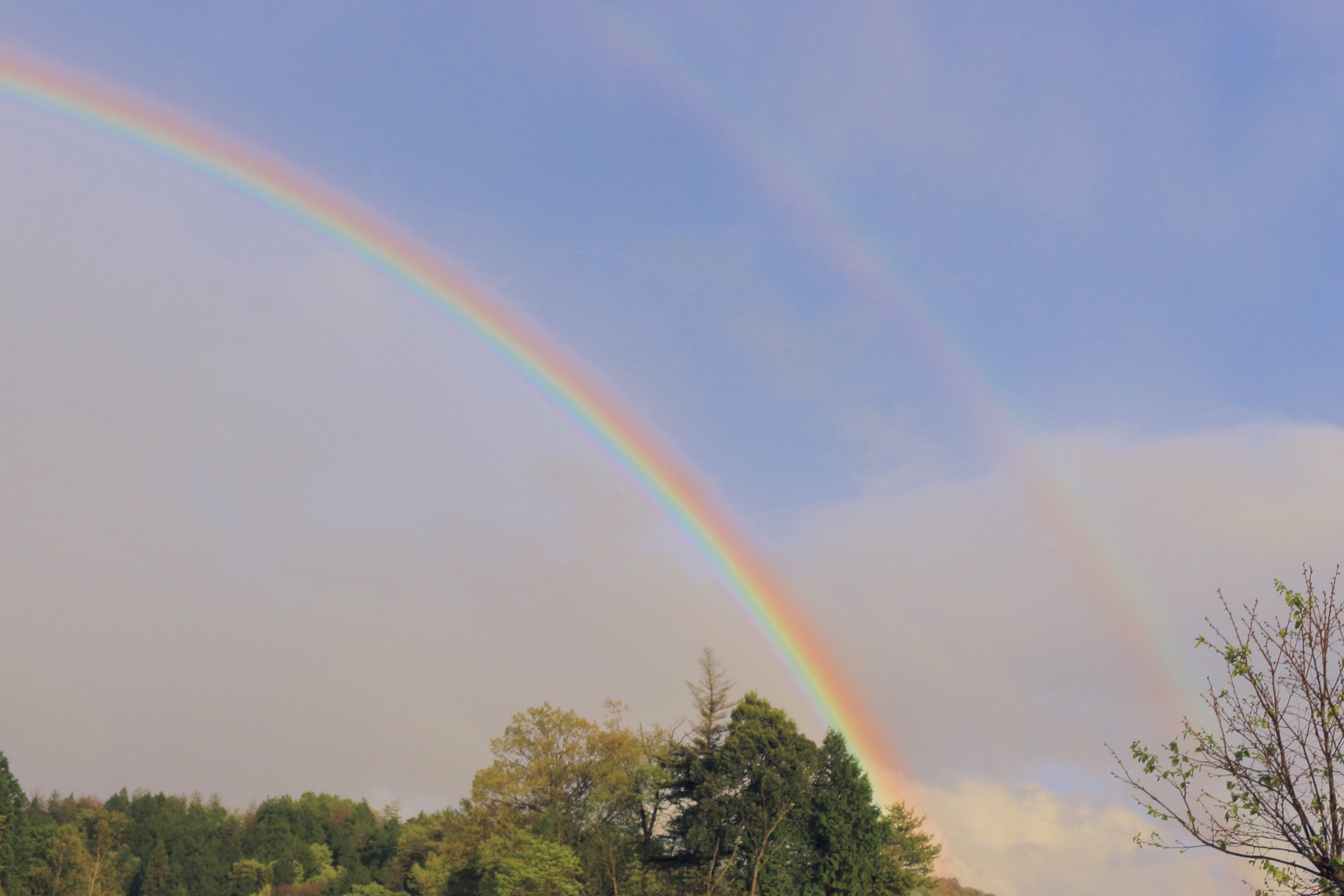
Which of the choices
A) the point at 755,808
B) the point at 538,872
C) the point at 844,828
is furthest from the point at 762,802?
the point at 538,872

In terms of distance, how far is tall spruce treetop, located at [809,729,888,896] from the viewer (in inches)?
2060

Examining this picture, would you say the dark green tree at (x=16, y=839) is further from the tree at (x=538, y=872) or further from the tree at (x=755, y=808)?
the tree at (x=755, y=808)

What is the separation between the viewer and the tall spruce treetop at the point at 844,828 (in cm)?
5231

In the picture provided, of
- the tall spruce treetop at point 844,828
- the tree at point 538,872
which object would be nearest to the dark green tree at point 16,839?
the tree at point 538,872

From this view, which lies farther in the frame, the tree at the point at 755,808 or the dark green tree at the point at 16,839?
the dark green tree at the point at 16,839

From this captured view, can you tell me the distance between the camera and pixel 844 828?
53.0m

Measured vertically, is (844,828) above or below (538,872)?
above

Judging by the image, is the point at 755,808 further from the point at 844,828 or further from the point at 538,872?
the point at 538,872

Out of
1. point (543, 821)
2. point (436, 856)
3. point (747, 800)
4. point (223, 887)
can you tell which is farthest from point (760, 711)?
point (223, 887)

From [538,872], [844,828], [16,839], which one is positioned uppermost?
[844,828]

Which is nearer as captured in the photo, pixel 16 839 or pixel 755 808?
pixel 755 808

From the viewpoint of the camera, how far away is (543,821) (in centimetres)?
5712

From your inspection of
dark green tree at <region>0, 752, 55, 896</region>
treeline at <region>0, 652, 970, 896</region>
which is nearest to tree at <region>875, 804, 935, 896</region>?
treeline at <region>0, 652, 970, 896</region>

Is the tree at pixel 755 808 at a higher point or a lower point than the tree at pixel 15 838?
higher
